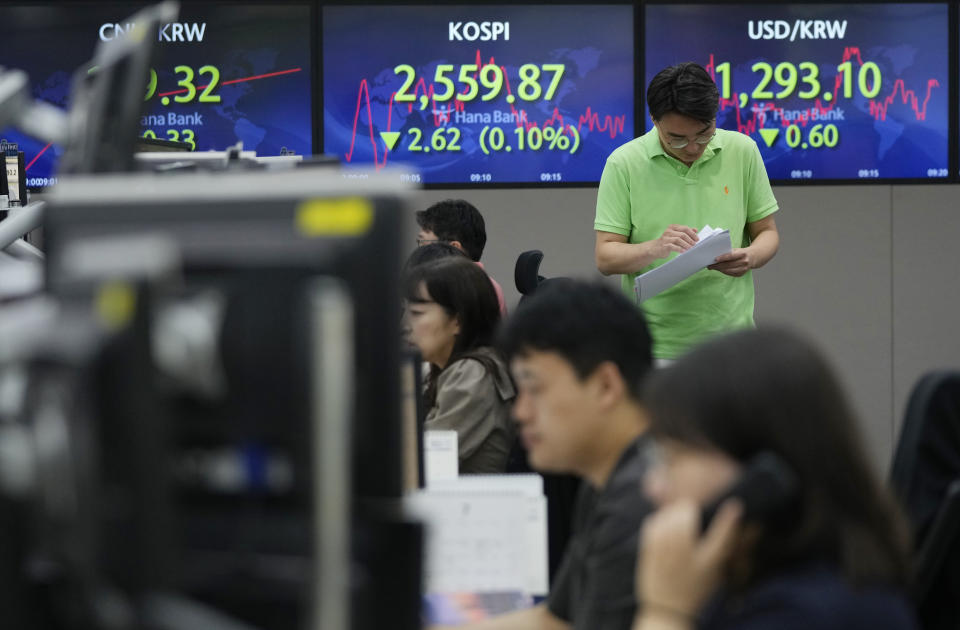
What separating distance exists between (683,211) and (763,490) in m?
2.40

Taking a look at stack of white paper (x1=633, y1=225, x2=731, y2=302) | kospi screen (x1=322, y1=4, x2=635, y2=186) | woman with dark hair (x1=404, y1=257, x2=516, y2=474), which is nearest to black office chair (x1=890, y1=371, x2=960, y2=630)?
woman with dark hair (x1=404, y1=257, x2=516, y2=474)

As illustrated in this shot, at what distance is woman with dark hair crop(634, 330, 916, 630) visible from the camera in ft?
3.76

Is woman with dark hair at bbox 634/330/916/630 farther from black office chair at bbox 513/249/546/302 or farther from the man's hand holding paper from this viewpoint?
black office chair at bbox 513/249/546/302

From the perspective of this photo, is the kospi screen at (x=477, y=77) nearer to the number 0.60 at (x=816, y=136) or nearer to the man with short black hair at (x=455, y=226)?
the number 0.60 at (x=816, y=136)

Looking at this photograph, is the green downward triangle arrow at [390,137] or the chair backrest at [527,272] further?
the green downward triangle arrow at [390,137]

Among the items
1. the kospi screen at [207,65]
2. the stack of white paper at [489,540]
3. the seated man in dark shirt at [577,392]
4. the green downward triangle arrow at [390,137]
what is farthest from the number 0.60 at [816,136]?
the seated man in dark shirt at [577,392]

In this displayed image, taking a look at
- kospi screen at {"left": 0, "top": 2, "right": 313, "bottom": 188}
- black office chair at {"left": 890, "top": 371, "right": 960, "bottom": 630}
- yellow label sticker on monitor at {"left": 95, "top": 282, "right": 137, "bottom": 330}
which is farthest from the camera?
kospi screen at {"left": 0, "top": 2, "right": 313, "bottom": 188}

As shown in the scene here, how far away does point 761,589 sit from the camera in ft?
3.79

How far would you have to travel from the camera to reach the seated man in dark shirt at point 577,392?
1.73 m

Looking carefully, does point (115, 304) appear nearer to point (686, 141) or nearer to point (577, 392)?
point (577, 392)

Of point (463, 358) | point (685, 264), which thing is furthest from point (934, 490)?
point (685, 264)

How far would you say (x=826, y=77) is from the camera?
5277 mm

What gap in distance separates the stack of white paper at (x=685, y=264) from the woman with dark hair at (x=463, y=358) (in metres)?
0.50

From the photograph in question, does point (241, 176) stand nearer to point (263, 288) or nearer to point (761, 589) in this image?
point (263, 288)
